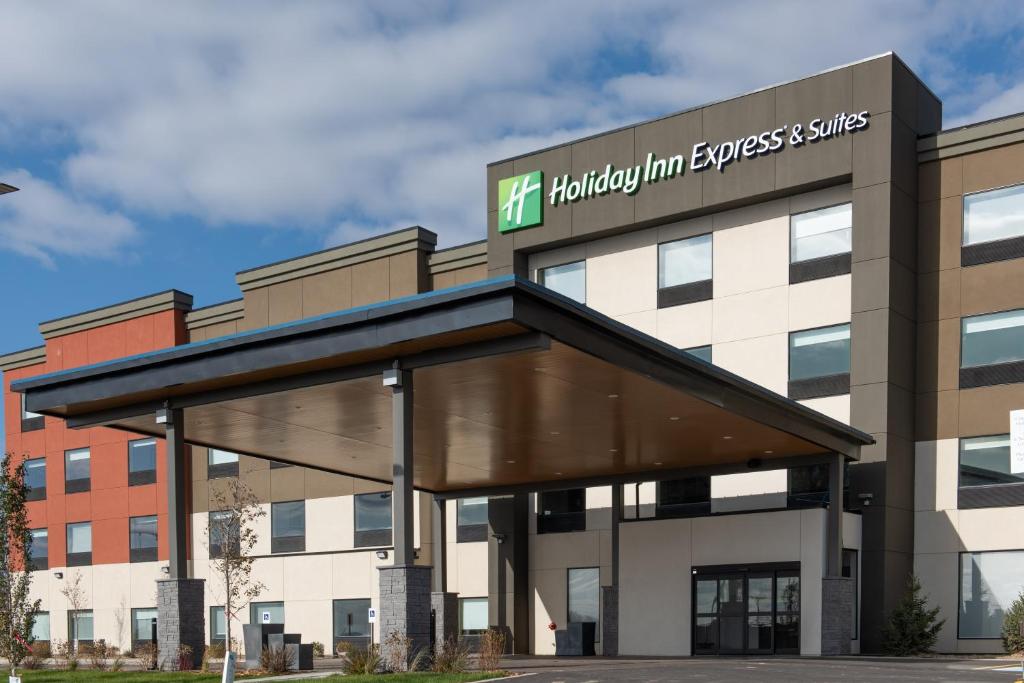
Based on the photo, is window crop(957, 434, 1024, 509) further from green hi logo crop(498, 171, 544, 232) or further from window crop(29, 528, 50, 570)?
window crop(29, 528, 50, 570)

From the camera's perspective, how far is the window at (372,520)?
155 feet

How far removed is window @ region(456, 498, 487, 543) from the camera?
4528cm

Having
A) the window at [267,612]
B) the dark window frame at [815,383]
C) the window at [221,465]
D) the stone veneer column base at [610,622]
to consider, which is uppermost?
the dark window frame at [815,383]

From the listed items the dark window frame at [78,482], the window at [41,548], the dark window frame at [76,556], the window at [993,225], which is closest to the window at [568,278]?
the window at [993,225]

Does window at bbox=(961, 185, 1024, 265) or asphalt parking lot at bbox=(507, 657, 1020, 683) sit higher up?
window at bbox=(961, 185, 1024, 265)

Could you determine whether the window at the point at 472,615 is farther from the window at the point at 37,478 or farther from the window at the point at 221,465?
the window at the point at 37,478

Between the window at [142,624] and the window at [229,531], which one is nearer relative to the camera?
the window at [229,531]

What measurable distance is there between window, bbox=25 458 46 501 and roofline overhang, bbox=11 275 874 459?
30840 mm

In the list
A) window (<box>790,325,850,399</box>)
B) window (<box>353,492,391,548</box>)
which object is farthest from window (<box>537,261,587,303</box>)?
window (<box>353,492,391,548</box>)

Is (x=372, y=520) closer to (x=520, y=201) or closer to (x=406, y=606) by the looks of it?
(x=520, y=201)

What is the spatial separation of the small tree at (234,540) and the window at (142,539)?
4.08 metres

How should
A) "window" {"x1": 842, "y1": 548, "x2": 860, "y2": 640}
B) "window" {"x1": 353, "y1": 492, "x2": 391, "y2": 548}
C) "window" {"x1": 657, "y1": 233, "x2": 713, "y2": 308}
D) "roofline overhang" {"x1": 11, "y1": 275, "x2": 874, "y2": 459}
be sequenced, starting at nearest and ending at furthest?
"roofline overhang" {"x1": 11, "y1": 275, "x2": 874, "y2": 459} < "window" {"x1": 842, "y1": 548, "x2": 860, "y2": 640} < "window" {"x1": 657, "y1": 233, "x2": 713, "y2": 308} < "window" {"x1": 353, "y1": 492, "x2": 391, "y2": 548}

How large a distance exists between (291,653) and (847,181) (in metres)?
21.0

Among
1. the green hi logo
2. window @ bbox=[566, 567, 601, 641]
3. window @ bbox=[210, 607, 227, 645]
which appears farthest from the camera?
window @ bbox=[210, 607, 227, 645]
